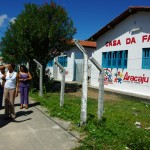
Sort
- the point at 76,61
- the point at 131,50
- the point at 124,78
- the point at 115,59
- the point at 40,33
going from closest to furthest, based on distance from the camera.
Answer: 1. the point at 40,33
2. the point at 131,50
3. the point at 124,78
4. the point at 115,59
5. the point at 76,61

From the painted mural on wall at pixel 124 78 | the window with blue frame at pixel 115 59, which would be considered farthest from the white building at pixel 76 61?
the painted mural on wall at pixel 124 78

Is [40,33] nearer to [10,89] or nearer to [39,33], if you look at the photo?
[39,33]

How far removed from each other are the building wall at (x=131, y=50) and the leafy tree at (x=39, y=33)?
2830mm

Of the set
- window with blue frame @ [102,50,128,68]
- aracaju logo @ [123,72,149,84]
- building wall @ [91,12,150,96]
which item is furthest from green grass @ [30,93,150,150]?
window with blue frame @ [102,50,128,68]

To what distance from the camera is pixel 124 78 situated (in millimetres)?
16953

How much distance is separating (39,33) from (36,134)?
932 cm

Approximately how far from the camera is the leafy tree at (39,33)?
15812 millimetres

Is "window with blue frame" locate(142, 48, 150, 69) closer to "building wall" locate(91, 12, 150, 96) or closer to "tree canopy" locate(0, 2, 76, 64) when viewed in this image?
"building wall" locate(91, 12, 150, 96)

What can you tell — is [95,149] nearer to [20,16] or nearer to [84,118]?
[84,118]

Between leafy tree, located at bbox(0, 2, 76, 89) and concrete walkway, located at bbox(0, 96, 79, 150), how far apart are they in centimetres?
720

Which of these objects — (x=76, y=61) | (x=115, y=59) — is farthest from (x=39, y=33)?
(x=76, y=61)

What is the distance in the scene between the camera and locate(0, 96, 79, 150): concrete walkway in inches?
245

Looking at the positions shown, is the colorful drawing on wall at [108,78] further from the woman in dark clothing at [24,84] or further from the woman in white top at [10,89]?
the woman in white top at [10,89]

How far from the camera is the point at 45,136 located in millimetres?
6996
